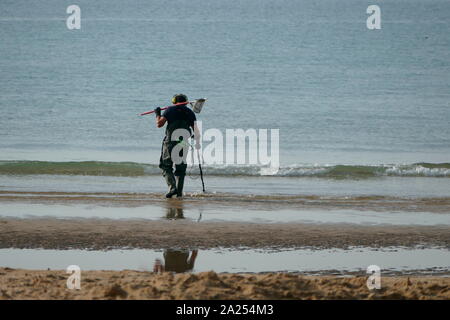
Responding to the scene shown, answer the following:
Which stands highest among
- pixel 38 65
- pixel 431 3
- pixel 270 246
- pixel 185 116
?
pixel 431 3

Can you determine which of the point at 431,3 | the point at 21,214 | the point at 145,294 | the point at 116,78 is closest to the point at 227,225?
the point at 21,214

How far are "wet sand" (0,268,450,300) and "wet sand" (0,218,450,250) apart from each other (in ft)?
7.01

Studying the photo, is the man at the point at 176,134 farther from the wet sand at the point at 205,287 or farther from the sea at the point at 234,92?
the wet sand at the point at 205,287

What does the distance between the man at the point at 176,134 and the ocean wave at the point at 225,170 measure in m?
4.81

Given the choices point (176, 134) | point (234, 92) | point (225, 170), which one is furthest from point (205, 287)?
point (234, 92)

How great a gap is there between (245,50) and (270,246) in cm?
5231

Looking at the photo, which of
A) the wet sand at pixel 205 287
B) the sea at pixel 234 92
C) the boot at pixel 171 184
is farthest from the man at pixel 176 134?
the wet sand at pixel 205 287

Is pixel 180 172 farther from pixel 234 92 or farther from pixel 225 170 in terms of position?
pixel 234 92

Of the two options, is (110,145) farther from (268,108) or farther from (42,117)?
(268,108)

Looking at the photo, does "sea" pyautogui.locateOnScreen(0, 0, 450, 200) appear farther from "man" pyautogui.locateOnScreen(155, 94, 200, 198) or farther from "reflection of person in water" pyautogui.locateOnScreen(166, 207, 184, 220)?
"reflection of person in water" pyautogui.locateOnScreen(166, 207, 184, 220)

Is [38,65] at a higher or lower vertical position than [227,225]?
higher

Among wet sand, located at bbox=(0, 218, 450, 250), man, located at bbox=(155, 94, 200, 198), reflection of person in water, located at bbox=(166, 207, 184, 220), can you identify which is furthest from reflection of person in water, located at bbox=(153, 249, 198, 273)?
man, located at bbox=(155, 94, 200, 198)

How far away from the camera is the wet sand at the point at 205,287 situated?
7.20 metres
